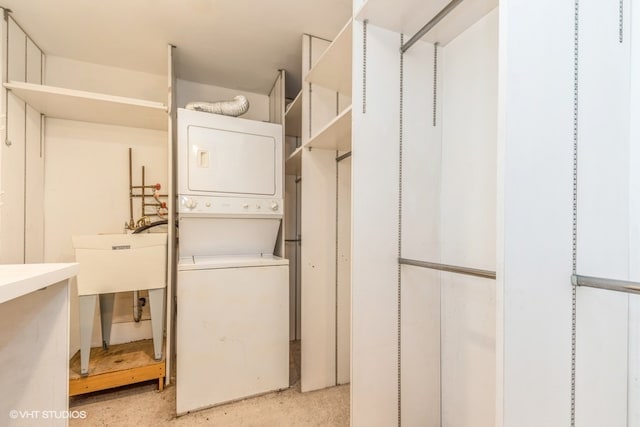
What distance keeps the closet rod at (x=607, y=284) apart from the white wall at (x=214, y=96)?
274 cm

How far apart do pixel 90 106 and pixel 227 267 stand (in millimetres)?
1553

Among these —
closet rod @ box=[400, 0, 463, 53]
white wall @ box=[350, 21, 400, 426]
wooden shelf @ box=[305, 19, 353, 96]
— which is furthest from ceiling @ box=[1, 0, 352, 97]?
white wall @ box=[350, 21, 400, 426]

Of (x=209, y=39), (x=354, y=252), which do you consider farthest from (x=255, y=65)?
(x=354, y=252)

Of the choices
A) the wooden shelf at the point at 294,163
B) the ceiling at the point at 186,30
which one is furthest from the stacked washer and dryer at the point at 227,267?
the ceiling at the point at 186,30

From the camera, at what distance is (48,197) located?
7.55 feet

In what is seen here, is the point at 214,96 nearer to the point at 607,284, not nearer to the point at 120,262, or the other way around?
the point at 120,262

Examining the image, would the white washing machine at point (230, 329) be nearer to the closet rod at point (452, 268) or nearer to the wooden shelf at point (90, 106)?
the closet rod at point (452, 268)

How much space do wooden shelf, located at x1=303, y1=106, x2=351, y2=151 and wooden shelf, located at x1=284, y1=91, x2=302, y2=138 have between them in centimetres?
46

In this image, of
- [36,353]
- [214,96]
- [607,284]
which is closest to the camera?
[607,284]

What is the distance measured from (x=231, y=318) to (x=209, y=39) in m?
1.98

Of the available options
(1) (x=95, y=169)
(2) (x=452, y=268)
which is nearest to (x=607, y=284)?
(2) (x=452, y=268)

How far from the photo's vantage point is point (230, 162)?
2055 mm

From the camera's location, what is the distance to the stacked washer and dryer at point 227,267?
186 centimetres

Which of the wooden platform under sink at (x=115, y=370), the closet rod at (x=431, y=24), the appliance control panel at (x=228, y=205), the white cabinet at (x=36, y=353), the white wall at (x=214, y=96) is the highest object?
the white wall at (x=214, y=96)
